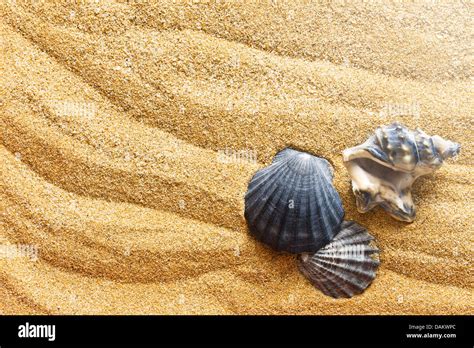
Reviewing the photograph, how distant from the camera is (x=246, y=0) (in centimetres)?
216

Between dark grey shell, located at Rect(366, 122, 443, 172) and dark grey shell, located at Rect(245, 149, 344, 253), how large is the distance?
0.23m

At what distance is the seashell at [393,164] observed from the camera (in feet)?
6.34

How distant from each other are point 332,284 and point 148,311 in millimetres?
690

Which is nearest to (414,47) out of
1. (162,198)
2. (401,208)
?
(401,208)

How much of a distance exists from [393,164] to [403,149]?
0.06 meters

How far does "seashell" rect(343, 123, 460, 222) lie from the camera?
1.93 metres

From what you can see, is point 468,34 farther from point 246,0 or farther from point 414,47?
point 246,0

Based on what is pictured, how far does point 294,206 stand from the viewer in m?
1.99
